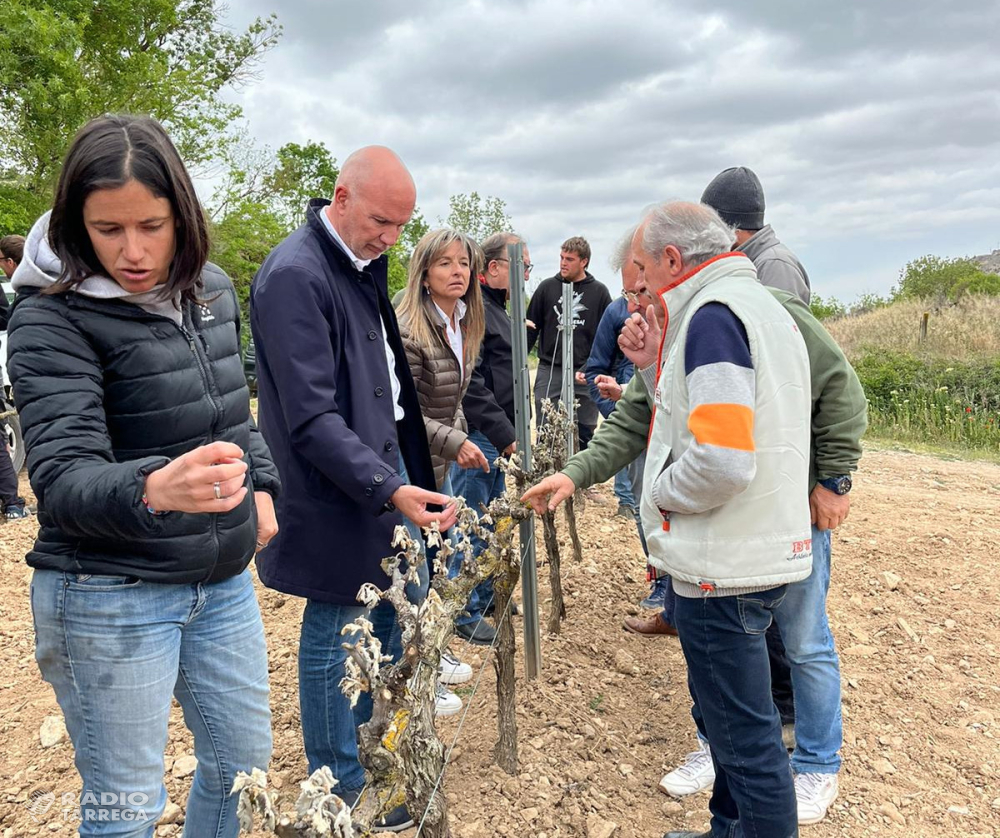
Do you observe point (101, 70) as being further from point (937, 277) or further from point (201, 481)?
point (937, 277)

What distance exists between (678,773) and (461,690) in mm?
1144

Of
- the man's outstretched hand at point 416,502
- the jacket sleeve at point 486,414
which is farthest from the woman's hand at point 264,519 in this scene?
the jacket sleeve at point 486,414

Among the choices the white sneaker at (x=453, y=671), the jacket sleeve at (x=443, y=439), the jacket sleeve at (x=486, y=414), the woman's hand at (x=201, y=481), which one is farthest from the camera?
the jacket sleeve at (x=486, y=414)

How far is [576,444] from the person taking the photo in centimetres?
707

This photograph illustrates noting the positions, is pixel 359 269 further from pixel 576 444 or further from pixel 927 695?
pixel 576 444

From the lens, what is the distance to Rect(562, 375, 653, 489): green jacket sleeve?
295 cm

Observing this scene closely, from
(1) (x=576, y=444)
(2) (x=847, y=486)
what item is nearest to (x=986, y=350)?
(1) (x=576, y=444)

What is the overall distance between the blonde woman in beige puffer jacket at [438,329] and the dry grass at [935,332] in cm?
1337

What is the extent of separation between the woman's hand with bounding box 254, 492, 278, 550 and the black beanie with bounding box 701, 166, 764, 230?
2164 mm

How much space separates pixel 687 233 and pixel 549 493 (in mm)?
1071

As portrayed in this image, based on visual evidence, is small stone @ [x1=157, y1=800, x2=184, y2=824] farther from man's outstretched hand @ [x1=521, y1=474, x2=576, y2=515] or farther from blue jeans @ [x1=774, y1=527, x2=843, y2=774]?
blue jeans @ [x1=774, y1=527, x2=843, y2=774]

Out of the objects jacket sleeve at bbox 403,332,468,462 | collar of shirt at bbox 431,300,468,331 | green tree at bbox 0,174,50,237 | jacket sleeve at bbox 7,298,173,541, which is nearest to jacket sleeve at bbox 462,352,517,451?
collar of shirt at bbox 431,300,468,331

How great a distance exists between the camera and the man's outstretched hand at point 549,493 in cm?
274

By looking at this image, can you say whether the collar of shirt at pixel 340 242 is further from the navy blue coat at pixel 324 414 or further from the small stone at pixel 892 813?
the small stone at pixel 892 813
